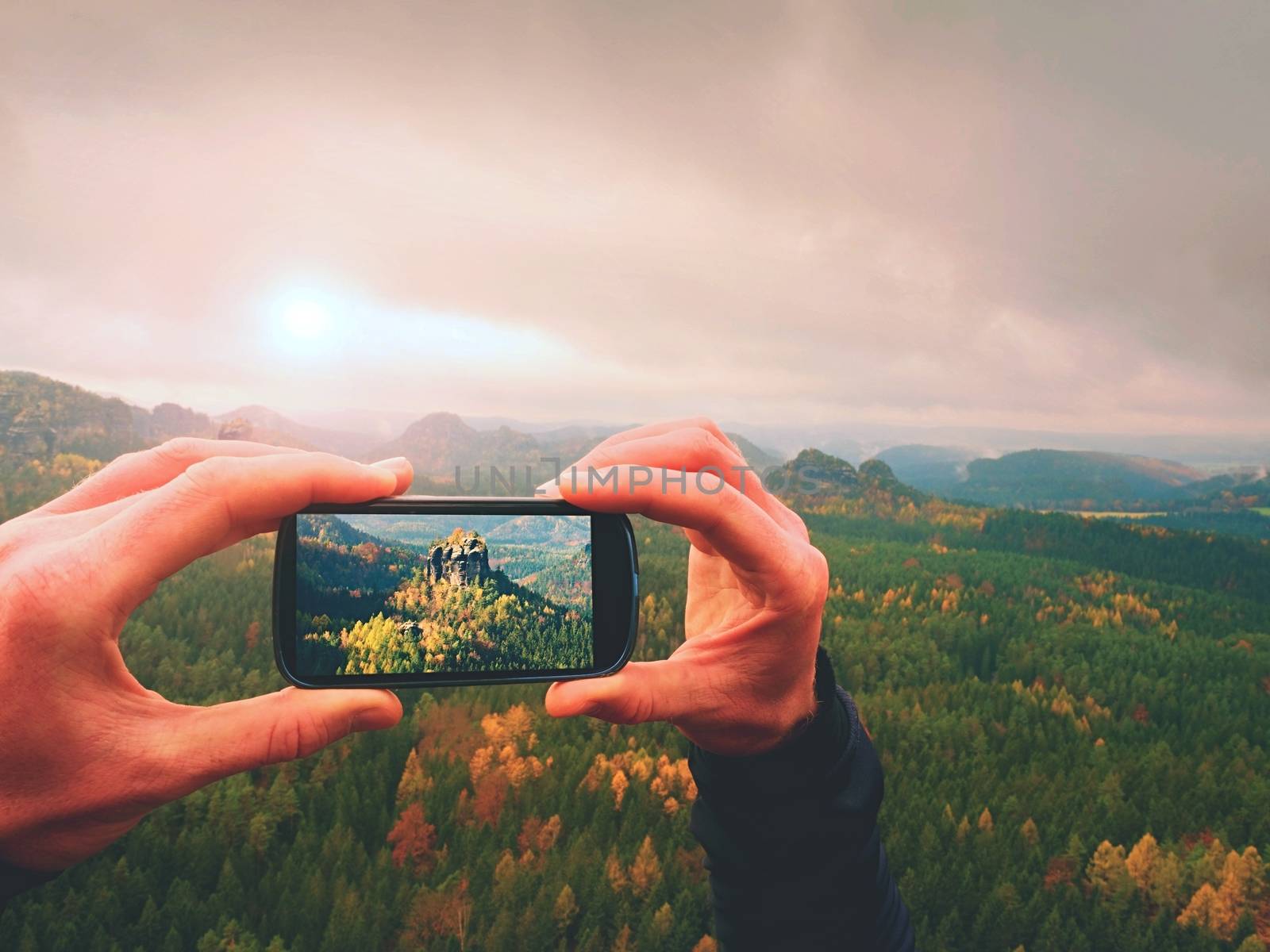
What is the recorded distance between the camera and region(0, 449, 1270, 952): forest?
25.5 ft

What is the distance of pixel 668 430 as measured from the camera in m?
3.51

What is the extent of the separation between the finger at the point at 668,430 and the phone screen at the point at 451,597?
571 mm

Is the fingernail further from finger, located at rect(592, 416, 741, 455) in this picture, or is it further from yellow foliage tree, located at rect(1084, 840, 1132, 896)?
yellow foliage tree, located at rect(1084, 840, 1132, 896)

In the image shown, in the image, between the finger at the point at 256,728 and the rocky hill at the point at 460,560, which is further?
the rocky hill at the point at 460,560

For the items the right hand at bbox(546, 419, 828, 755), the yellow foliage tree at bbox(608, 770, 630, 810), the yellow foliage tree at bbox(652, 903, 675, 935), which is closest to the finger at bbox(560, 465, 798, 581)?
the right hand at bbox(546, 419, 828, 755)

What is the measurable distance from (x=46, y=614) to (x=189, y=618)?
22920 mm

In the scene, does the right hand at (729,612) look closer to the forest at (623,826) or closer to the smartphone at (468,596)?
the smartphone at (468,596)

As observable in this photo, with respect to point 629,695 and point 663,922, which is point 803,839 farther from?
point 663,922

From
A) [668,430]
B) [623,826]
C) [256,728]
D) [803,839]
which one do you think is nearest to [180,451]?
[256,728]

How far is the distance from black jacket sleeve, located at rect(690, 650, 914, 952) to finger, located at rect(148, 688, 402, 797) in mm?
2000

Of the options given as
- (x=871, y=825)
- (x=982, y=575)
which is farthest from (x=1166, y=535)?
(x=871, y=825)

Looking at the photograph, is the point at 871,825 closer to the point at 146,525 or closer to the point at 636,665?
the point at 636,665

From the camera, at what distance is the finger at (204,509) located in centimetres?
233

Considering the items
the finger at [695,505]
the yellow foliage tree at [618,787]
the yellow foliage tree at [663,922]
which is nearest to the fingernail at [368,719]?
the finger at [695,505]
